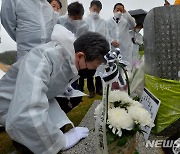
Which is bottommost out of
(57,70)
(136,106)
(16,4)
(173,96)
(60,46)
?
(173,96)

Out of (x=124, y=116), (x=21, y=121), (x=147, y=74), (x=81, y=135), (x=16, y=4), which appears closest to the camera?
(x=124, y=116)

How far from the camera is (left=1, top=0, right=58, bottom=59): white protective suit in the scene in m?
3.04

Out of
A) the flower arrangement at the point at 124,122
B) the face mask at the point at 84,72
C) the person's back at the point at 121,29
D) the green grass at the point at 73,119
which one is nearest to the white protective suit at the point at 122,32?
the person's back at the point at 121,29

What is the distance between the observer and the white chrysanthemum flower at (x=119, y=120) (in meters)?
1.53

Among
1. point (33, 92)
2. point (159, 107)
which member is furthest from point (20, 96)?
point (159, 107)

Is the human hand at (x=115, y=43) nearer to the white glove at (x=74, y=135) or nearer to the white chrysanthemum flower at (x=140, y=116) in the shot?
the white glove at (x=74, y=135)

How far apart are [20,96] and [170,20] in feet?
4.52

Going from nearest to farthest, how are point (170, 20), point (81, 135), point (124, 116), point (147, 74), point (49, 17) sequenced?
point (124, 116) < point (81, 135) < point (170, 20) < point (147, 74) < point (49, 17)

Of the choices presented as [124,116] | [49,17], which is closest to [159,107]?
[124,116]

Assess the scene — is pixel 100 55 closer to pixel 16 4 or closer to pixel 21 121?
pixel 21 121

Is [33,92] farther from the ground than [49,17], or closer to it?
closer to it

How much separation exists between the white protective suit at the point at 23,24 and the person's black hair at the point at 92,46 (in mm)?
1237

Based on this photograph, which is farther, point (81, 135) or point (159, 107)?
point (159, 107)

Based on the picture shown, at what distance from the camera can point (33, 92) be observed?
1.70 meters
